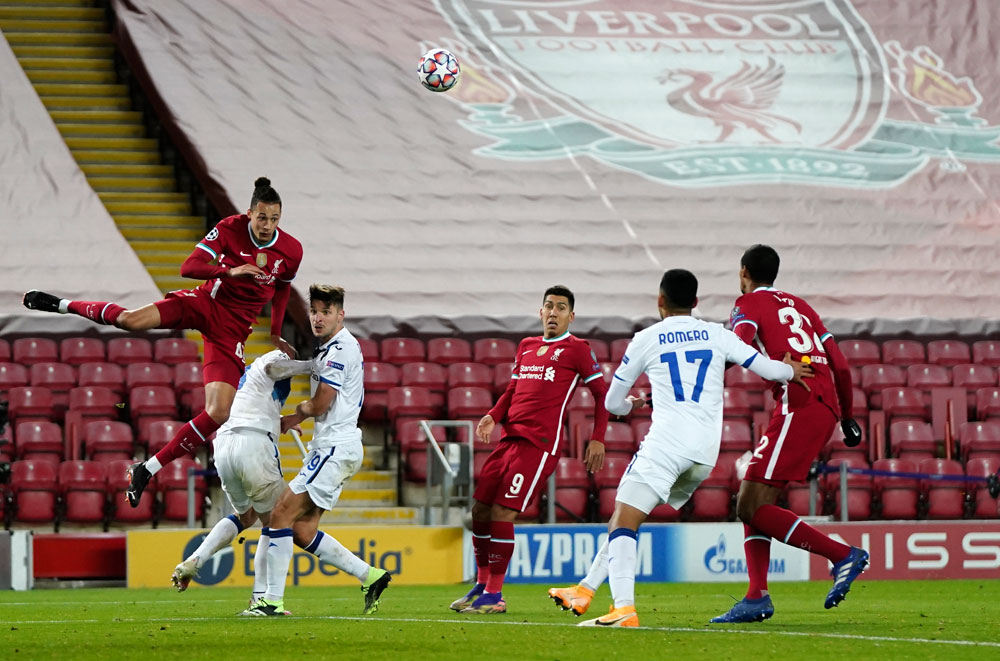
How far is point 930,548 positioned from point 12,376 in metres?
10.5

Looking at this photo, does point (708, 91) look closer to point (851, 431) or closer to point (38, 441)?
point (38, 441)

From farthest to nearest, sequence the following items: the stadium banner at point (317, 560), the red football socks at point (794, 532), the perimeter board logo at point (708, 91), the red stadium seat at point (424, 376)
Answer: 1. the perimeter board logo at point (708, 91)
2. the red stadium seat at point (424, 376)
3. the stadium banner at point (317, 560)
4. the red football socks at point (794, 532)

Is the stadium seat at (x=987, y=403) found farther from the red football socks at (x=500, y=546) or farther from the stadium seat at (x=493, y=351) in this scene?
the red football socks at (x=500, y=546)

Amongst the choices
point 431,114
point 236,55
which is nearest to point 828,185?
point 431,114

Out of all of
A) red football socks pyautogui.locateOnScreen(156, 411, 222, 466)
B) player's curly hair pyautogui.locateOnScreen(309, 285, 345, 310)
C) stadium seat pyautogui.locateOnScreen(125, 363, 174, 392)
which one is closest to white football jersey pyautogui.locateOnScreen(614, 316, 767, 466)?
player's curly hair pyautogui.locateOnScreen(309, 285, 345, 310)

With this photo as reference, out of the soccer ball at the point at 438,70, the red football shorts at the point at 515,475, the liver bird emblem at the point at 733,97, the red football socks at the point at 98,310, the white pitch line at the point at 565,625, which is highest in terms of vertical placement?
the liver bird emblem at the point at 733,97

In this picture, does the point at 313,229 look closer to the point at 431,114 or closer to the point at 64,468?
the point at 431,114

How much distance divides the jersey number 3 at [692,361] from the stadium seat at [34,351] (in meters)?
11.8

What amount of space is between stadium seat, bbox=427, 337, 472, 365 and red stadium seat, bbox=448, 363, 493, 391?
1.97 ft

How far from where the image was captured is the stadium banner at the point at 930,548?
46.9 feet

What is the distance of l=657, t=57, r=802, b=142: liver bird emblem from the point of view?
73.8 feet

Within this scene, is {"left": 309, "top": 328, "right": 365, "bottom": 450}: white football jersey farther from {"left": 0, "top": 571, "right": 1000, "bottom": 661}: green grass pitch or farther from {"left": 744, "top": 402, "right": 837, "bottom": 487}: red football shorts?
{"left": 744, "top": 402, "right": 837, "bottom": 487}: red football shorts

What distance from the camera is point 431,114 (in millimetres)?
21609

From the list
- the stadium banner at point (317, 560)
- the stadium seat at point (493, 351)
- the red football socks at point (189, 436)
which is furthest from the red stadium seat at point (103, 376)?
the red football socks at point (189, 436)
